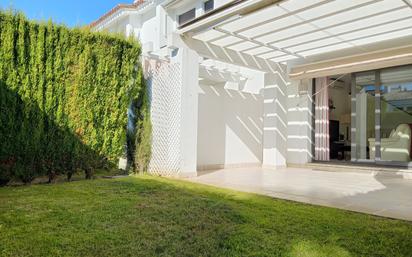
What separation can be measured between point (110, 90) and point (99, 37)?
178 centimetres

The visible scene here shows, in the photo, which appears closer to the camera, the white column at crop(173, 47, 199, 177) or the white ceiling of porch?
the white ceiling of porch

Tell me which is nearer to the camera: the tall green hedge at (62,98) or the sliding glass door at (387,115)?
the tall green hedge at (62,98)

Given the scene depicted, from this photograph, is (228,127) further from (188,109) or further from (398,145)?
(398,145)

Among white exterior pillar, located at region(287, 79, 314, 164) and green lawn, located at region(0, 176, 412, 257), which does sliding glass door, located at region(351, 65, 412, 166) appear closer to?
white exterior pillar, located at region(287, 79, 314, 164)

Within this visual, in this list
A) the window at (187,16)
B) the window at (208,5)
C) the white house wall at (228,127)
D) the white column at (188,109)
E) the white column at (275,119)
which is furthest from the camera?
the window at (187,16)

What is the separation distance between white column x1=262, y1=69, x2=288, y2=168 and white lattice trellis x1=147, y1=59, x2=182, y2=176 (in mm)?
5404

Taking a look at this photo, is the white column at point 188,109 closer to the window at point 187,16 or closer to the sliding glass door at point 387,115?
the sliding glass door at point 387,115

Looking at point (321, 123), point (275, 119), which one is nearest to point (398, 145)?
point (321, 123)

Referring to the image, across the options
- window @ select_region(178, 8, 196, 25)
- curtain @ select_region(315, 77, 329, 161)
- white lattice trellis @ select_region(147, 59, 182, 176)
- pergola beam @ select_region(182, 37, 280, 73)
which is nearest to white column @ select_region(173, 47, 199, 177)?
white lattice trellis @ select_region(147, 59, 182, 176)

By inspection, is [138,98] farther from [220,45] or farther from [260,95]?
[260,95]

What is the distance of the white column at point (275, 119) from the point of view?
46.5 feet

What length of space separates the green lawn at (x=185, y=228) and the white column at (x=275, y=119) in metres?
7.33

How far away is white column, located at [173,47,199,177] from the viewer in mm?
10609

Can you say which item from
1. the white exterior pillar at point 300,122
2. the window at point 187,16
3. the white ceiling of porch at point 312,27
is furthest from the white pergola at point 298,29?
the window at point 187,16
